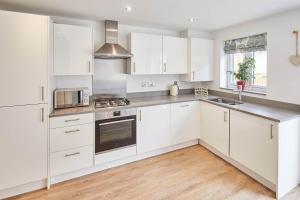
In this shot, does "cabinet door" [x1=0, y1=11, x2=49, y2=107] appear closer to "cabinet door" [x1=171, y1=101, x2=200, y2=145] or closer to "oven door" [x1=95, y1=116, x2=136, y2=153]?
"oven door" [x1=95, y1=116, x2=136, y2=153]

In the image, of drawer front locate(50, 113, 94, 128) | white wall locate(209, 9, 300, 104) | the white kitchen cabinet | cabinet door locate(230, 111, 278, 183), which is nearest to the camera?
cabinet door locate(230, 111, 278, 183)

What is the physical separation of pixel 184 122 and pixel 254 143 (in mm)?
1188

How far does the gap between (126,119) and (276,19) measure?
260cm

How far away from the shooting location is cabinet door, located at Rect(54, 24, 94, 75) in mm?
2471

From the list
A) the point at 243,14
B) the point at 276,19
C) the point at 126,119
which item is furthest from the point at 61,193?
the point at 276,19

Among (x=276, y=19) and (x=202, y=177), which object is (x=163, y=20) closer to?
(x=276, y=19)

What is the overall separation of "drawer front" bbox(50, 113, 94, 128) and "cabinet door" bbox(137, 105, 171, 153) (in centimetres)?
75

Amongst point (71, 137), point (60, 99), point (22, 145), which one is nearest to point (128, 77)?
point (60, 99)

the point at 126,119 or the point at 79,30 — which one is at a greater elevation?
the point at 79,30

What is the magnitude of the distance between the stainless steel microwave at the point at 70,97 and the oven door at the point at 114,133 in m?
0.43

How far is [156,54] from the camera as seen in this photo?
3.24 metres

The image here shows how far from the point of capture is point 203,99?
331cm

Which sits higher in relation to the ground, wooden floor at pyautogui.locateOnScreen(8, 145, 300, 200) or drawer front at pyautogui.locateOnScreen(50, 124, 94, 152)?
drawer front at pyautogui.locateOnScreen(50, 124, 94, 152)

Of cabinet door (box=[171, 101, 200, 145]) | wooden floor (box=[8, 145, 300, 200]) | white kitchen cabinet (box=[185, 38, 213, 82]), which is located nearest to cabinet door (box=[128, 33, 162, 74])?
white kitchen cabinet (box=[185, 38, 213, 82])
